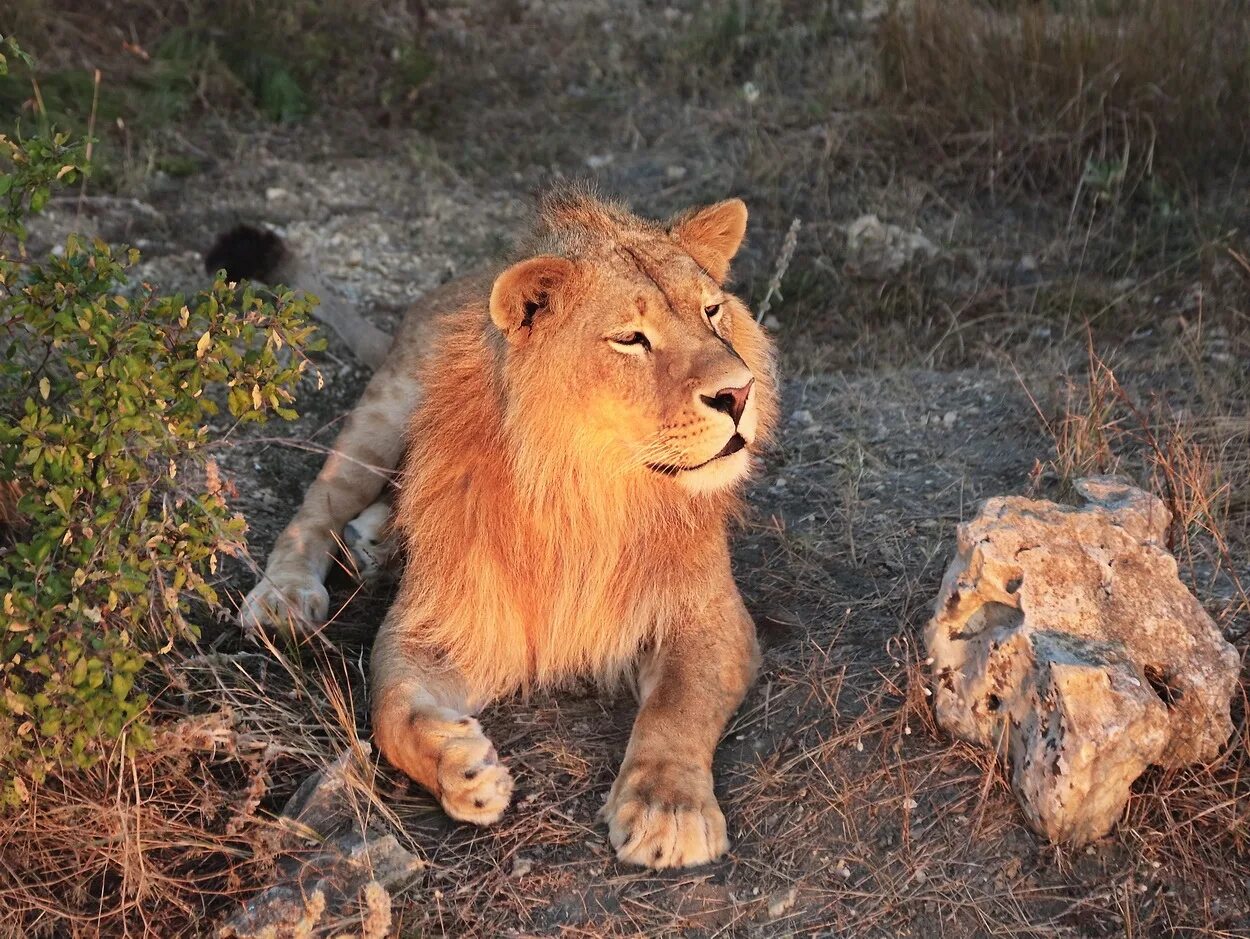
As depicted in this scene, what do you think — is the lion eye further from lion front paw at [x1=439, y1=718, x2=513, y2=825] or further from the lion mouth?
lion front paw at [x1=439, y1=718, x2=513, y2=825]

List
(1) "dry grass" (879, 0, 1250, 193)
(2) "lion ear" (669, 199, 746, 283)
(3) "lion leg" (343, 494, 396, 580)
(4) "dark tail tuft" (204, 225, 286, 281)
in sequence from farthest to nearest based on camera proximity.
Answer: (1) "dry grass" (879, 0, 1250, 193) < (4) "dark tail tuft" (204, 225, 286, 281) < (3) "lion leg" (343, 494, 396, 580) < (2) "lion ear" (669, 199, 746, 283)

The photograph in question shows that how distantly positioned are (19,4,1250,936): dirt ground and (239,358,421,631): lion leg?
104mm

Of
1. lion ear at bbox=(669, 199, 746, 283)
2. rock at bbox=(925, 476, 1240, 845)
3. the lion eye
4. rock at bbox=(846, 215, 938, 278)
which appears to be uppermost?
the lion eye

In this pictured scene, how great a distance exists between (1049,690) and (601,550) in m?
1.06

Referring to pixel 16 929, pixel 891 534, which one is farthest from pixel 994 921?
pixel 16 929

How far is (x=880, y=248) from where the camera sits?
19.3 ft

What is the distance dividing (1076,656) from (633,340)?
1.10 m

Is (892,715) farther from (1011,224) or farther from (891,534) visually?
(1011,224)

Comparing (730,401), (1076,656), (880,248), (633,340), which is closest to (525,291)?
(633,340)

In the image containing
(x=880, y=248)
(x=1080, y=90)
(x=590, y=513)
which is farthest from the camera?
(x=1080, y=90)

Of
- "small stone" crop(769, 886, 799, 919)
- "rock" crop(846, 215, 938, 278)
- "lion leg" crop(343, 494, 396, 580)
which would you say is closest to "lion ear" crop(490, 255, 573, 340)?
"lion leg" crop(343, 494, 396, 580)

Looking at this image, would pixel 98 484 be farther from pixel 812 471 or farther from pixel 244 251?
pixel 812 471

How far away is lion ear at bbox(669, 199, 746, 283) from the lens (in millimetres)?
3455

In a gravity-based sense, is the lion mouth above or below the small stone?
above
